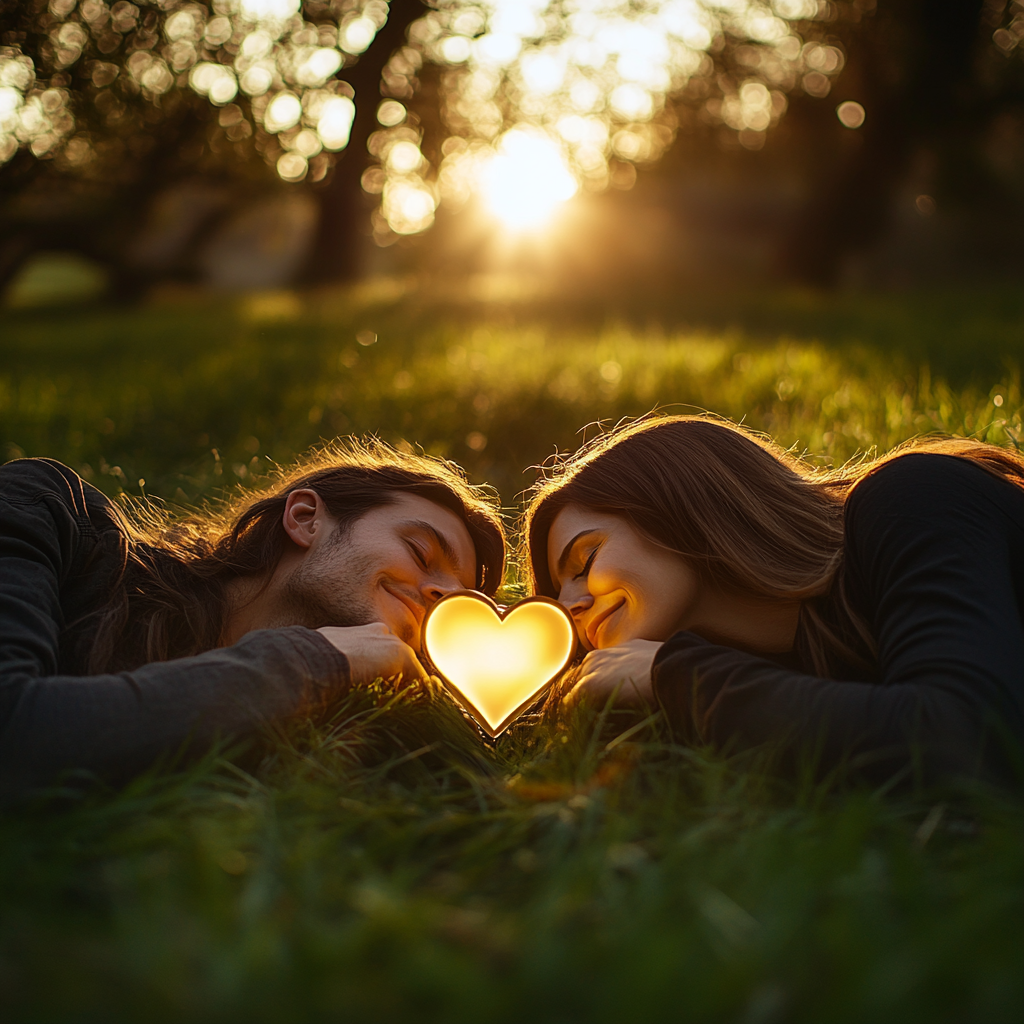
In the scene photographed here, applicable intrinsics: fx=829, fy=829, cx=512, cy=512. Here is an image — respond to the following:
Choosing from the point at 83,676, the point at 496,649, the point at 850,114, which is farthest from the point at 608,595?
the point at 850,114

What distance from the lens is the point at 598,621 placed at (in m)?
2.44

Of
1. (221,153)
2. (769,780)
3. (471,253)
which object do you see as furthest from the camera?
(471,253)

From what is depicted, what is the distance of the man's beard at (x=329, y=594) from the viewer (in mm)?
→ 2557

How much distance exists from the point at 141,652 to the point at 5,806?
841mm

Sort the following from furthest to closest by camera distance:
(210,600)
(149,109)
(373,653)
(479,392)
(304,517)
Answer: (149,109)
(479,392)
(304,517)
(210,600)
(373,653)

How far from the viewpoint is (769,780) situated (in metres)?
1.74

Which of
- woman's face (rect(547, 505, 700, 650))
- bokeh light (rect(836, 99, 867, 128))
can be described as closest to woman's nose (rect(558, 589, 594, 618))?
woman's face (rect(547, 505, 700, 650))

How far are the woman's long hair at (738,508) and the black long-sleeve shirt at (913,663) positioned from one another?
202 millimetres

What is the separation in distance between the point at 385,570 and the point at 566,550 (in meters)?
0.58

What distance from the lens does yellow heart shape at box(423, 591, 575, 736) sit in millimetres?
2225

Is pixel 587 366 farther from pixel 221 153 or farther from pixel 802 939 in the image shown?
pixel 221 153

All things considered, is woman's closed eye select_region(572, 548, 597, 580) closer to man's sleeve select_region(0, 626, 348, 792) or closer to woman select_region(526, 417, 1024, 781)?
woman select_region(526, 417, 1024, 781)

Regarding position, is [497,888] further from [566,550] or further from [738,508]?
[738,508]

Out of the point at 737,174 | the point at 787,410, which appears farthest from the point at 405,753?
the point at 737,174
